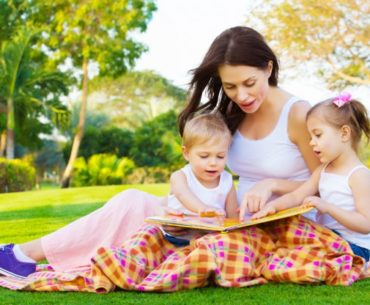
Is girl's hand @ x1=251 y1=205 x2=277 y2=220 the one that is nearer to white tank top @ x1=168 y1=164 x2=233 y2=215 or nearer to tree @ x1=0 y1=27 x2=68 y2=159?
white tank top @ x1=168 y1=164 x2=233 y2=215

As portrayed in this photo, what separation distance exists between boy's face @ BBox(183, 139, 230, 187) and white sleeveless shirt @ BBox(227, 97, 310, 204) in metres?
0.19

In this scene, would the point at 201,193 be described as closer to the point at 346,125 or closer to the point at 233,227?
the point at 233,227

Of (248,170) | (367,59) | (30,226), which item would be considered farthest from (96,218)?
(367,59)

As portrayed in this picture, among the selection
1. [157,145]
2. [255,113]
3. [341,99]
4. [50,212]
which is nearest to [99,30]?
[157,145]

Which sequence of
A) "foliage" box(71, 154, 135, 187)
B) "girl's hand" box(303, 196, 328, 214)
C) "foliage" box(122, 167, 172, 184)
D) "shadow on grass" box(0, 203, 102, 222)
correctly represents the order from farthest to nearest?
"foliage" box(122, 167, 172, 184) → "foliage" box(71, 154, 135, 187) → "shadow on grass" box(0, 203, 102, 222) → "girl's hand" box(303, 196, 328, 214)

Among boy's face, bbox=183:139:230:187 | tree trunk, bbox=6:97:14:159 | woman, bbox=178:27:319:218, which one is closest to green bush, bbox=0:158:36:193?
tree trunk, bbox=6:97:14:159

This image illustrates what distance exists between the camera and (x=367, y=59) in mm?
21406

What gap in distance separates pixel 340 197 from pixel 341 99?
0.47 m

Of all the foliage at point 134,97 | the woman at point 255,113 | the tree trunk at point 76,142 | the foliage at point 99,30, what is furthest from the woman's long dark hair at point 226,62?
the foliage at point 134,97

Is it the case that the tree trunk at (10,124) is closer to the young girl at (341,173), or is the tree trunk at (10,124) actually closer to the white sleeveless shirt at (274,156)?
the white sleeveless shirt at (274,156)

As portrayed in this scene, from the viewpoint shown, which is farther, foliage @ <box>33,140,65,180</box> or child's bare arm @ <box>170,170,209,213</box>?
foliage @ <box>33,140,65,180</box>

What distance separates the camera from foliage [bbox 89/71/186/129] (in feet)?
137

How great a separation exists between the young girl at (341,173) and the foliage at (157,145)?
60.5 feet

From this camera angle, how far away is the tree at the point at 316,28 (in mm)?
19891
